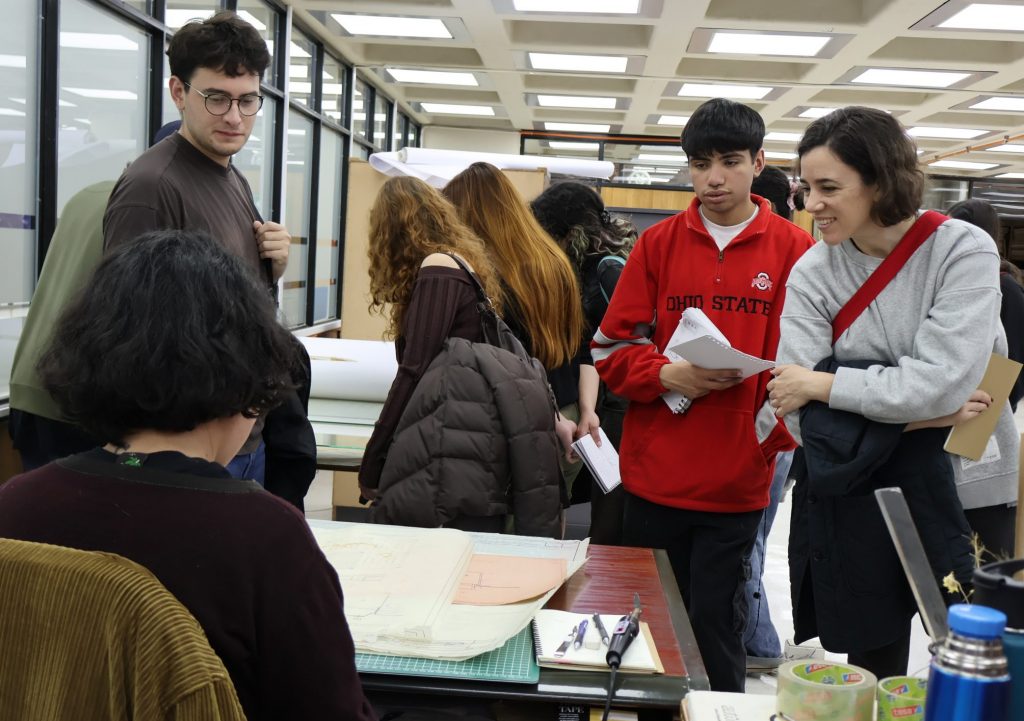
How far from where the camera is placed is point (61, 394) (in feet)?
3.06

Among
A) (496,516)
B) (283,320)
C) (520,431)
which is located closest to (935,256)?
(520,431)

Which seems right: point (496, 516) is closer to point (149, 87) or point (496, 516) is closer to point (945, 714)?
point (945, 714)

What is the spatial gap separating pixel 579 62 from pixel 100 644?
28.3 feet

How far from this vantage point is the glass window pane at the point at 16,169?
3727 millimetres

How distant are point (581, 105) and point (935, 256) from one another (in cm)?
1012

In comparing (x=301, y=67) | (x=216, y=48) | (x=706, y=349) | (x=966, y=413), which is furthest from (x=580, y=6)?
(x=966, y=413)

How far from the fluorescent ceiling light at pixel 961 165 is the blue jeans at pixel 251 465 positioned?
1401cm

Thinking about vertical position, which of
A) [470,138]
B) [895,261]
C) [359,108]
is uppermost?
[470,138]

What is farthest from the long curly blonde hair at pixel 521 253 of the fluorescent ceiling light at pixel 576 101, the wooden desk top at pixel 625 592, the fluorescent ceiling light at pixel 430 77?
the fluorescent ceiling light at pixel 576 101

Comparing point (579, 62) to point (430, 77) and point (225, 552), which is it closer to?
point (430, 77)

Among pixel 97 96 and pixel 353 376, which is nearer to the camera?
pixel 353 376

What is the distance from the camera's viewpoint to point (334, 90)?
29.8 ft

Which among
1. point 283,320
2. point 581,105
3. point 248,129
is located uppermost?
point 581,105

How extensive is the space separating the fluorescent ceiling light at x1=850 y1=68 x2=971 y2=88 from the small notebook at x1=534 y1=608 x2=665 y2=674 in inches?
324
